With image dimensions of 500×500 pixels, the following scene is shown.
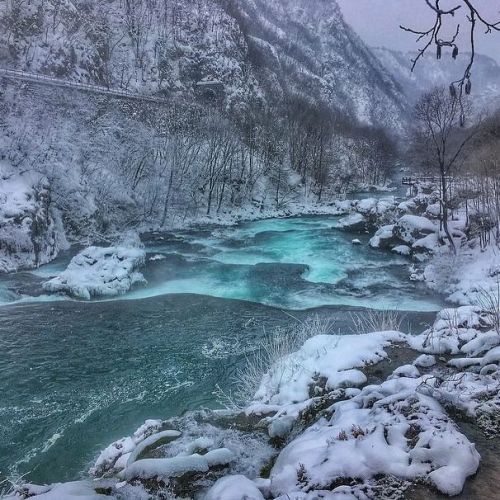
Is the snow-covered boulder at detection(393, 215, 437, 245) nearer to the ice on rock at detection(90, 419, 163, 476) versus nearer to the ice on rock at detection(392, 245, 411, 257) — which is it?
the ice on rock at detection(392, 245, 411, 257)

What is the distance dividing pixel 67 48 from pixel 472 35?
60.9 meters

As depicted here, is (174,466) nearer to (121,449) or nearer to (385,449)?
(385,449)

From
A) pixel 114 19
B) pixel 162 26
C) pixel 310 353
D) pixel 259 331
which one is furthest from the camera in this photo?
pixel 162 26

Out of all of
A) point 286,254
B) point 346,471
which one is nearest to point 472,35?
point 346,471

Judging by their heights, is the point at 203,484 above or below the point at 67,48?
below

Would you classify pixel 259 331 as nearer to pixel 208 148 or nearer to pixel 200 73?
pixel 208 148

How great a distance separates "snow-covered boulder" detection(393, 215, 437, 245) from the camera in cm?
2814

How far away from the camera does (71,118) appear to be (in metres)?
41.8

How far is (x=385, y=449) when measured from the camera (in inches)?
163

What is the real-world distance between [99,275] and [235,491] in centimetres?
1922

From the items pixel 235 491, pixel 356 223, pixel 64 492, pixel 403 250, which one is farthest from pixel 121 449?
pixel 356 223

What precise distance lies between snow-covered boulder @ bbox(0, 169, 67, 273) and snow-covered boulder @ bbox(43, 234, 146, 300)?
3.76m

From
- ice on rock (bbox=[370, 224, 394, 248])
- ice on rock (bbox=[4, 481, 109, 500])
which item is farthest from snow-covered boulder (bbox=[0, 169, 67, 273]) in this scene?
ice on rock (bbox=[4, 481, 109, 500])

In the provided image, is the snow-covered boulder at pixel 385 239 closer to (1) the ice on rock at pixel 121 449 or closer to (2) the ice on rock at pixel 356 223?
(2) the ice on rock at pixel 356 223
